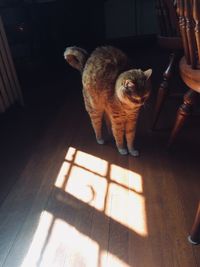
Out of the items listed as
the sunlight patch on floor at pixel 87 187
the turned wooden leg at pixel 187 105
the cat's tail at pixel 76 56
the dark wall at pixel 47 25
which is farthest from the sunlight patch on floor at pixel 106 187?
the dark wall at pixel 47 25

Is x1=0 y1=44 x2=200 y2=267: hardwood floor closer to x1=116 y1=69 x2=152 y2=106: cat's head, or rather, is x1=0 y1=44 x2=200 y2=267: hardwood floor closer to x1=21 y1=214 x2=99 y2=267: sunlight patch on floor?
x1=21 y1=214 x2=99 y2=267: sunlight patch on floor

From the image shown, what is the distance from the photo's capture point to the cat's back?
1173 mm

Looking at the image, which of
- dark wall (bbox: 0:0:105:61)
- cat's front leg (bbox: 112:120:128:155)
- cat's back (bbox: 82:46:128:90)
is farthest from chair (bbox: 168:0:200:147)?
dark wall (bbox: 0:0:105:61)

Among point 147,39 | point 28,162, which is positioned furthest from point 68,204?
point 147,39

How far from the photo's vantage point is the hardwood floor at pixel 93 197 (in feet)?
3.07

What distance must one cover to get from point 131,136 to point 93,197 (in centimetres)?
37

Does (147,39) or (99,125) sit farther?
(147,39)

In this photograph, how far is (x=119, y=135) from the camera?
1335mm

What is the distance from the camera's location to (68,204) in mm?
1145

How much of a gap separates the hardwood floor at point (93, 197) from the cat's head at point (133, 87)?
0.37 m

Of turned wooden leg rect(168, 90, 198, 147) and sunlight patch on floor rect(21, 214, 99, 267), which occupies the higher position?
turned wooden leg rect(168, 90, 198, 147)

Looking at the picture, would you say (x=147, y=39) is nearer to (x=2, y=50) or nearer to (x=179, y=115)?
(x=2, y=50)

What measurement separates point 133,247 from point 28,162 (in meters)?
0.74

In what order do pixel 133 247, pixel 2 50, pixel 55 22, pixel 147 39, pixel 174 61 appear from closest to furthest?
pixel 133 247 < pixel 174 61 < pixel 2 50 < pixel 55 22 < pixel 147 39
